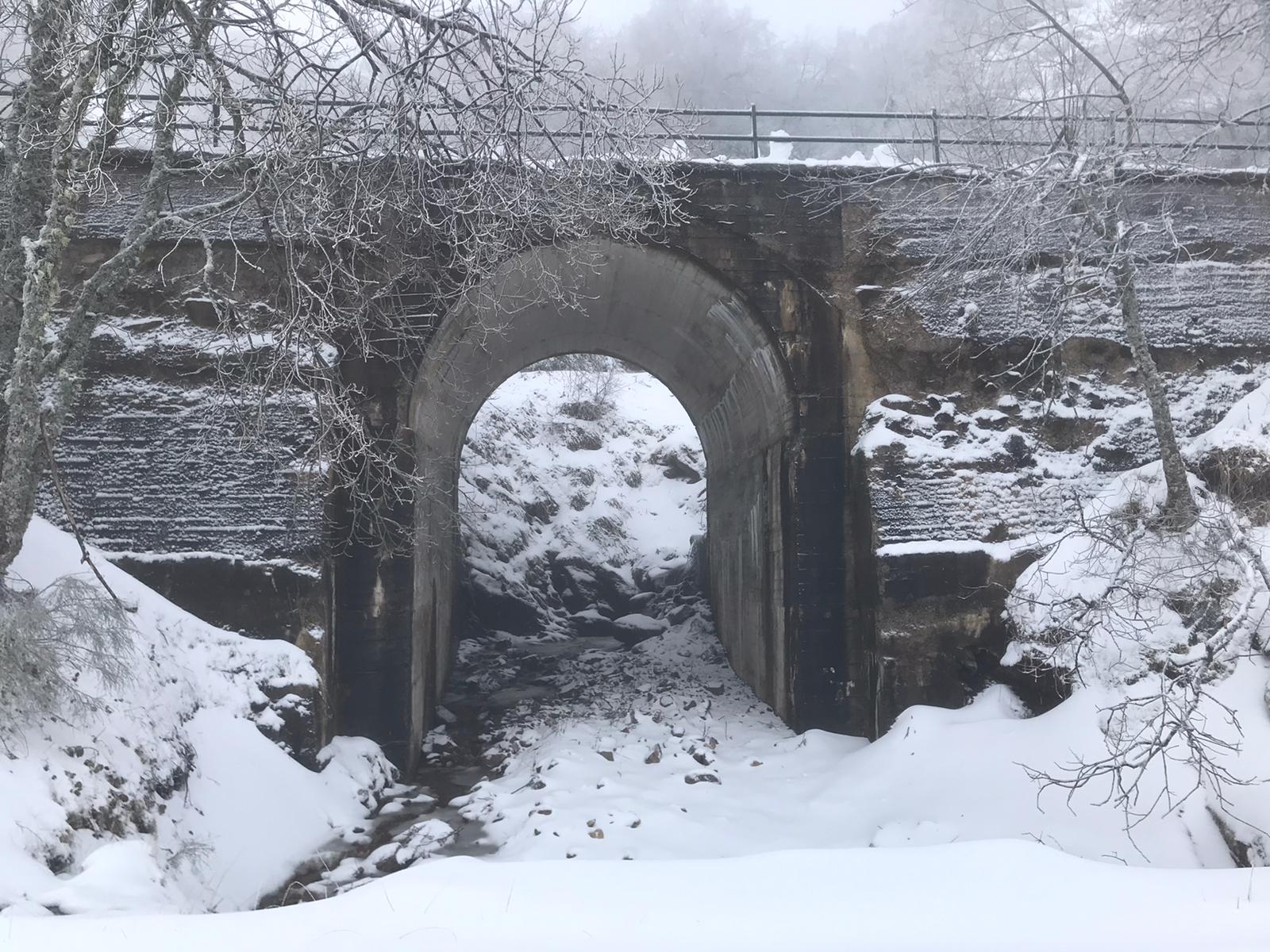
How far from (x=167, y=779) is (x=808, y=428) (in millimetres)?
5875

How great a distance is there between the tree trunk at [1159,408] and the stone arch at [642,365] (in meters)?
2.85

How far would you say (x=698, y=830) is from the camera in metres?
6.23

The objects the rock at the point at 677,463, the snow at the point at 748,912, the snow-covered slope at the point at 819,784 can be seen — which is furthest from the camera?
the rock at the point at 677,463

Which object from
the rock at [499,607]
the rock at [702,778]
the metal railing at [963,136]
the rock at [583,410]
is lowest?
the rock at [702,778]

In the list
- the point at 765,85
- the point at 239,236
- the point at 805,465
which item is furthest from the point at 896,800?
the point at 765,85

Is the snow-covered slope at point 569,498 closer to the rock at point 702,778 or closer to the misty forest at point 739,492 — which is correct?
the misty forest at point 739,492

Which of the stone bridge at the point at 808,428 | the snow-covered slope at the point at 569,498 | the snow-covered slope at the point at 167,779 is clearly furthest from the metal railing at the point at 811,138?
the snow-covered slope at the point at 569,498

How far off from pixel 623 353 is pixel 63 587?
790 cm

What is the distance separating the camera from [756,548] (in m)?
9.77

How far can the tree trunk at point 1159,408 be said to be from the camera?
6.55 m

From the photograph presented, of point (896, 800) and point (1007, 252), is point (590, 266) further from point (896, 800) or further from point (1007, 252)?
point (896, 800)

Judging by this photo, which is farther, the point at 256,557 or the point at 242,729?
the point at 256,557

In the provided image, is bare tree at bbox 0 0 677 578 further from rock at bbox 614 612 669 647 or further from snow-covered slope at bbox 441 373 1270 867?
rock at bbox 614 612 669 647

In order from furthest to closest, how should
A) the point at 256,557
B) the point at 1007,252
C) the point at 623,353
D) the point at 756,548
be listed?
the point at 623,353 < the point at 756,548 < the point at 1007,252 < the point at 256,557
